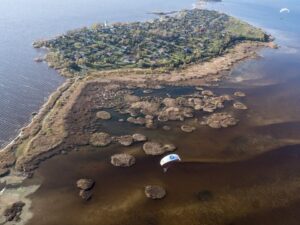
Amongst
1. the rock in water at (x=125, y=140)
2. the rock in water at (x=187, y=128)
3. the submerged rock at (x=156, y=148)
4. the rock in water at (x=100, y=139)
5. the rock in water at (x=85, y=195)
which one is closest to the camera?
the rock in water at (x=85, y=195)

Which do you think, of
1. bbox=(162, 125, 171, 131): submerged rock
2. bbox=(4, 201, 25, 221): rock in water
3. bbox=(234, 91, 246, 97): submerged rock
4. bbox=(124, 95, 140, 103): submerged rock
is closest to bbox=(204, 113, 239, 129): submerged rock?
bbox=(162, 125, 171, 131): submerged rock

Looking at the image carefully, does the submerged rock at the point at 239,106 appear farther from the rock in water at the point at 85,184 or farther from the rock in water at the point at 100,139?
the rock in water at the point at 85,184

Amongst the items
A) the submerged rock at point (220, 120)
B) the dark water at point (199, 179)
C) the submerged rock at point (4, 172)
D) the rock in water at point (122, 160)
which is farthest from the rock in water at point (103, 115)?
the submerged rock at point (4, 172)

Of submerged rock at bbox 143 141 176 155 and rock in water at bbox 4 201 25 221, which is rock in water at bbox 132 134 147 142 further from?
rock in water at bbox 4 201 25 221

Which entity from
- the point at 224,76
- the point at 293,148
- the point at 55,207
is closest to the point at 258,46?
the point at 224,76

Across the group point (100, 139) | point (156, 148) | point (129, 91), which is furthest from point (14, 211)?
point (129, 91)

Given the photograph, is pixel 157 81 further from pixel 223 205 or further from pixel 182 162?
pixel 223 205

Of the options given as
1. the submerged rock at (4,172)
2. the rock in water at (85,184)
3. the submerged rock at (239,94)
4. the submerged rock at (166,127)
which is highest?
the submerged rock at (4,172)
